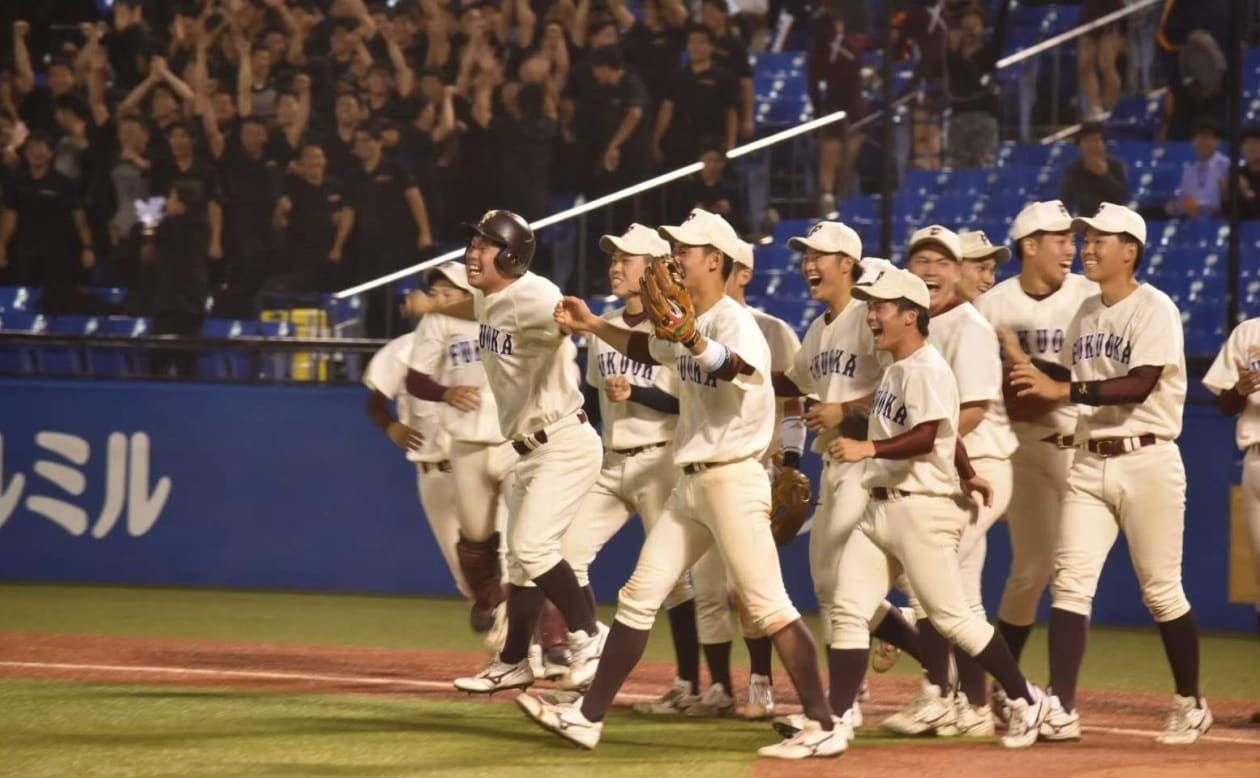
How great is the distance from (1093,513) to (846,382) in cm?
102

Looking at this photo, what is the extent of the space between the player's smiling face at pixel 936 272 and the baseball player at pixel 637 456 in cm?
105

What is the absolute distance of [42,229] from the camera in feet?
47.2

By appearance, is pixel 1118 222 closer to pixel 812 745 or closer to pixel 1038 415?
pixel 1038 415

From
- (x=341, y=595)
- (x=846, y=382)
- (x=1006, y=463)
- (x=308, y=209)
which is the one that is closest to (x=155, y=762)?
(x=846, y=382)

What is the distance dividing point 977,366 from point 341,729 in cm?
267

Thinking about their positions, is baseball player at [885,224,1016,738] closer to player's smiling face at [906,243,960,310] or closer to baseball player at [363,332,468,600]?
player's smiling face at [906,243,960,310]

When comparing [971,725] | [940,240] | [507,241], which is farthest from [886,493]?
[507,241]

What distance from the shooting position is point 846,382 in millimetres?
7309

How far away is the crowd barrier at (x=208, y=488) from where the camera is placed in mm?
11805

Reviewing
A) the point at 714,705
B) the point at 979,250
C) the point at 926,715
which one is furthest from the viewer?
the point at 979,250

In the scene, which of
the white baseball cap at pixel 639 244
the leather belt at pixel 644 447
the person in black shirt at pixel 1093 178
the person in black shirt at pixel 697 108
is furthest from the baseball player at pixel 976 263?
the person in black shirt at pixel 697 108

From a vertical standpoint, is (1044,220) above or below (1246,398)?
above

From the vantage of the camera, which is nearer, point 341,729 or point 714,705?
point 341,729

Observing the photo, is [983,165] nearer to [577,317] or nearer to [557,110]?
[557,110]
